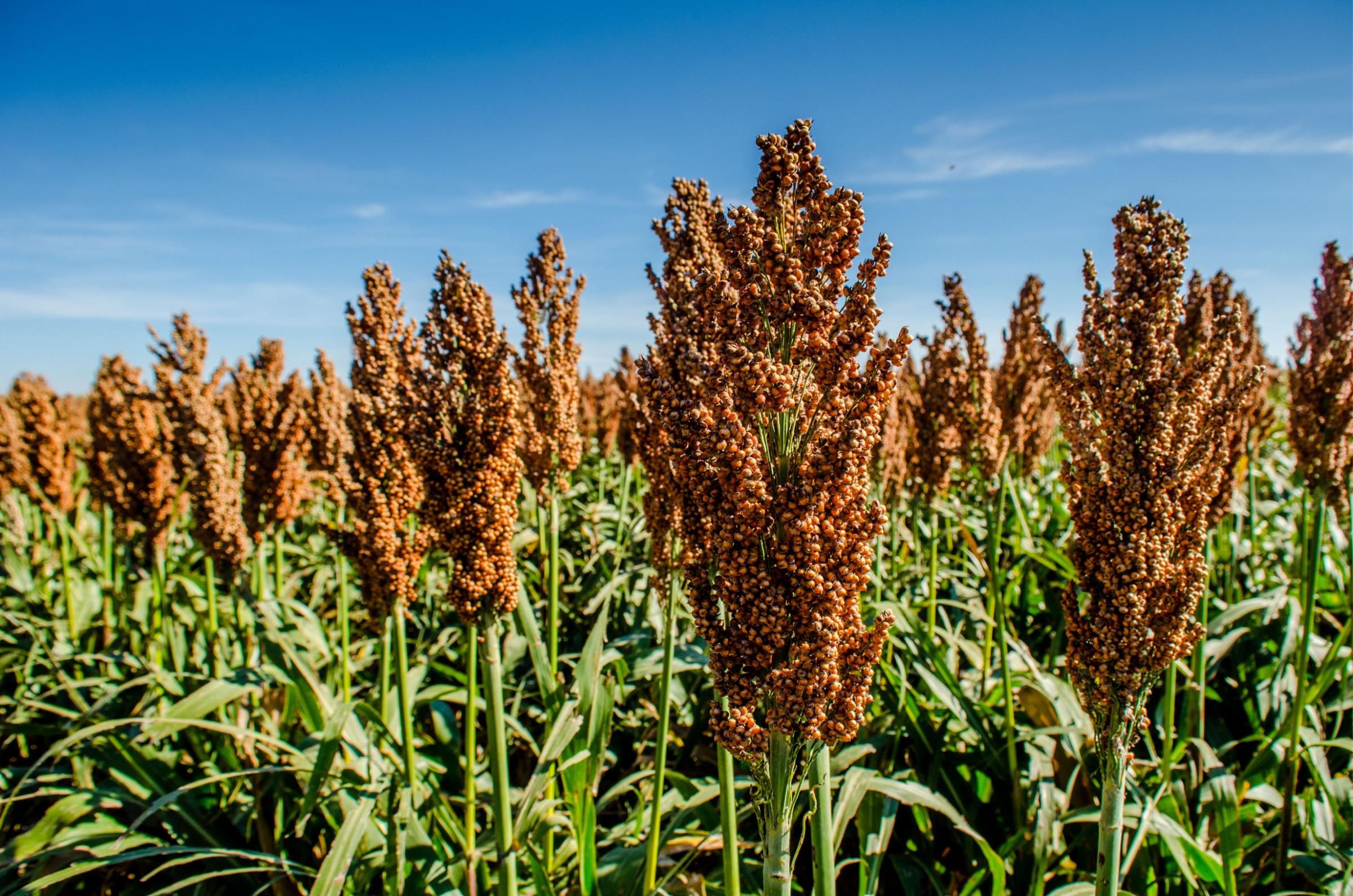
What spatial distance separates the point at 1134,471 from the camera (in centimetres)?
238

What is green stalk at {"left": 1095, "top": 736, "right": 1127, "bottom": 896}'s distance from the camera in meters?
2.39

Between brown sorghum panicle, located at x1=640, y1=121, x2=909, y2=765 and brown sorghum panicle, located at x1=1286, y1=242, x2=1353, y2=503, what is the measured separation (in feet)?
12.4

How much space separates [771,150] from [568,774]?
2.96m

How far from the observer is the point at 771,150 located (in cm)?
170

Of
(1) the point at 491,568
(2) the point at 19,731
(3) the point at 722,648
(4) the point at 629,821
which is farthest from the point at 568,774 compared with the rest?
(2) the point at 19,731

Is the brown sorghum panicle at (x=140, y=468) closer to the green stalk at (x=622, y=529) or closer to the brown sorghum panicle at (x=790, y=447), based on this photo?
the green stalk at (x=622, y=529)

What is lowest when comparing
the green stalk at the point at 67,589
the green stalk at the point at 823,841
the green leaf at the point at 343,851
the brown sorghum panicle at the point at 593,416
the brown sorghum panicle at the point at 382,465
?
the green leaf at the point at 343,851

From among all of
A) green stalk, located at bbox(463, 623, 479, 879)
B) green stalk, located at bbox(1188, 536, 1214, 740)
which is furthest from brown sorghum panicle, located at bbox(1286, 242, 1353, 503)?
A: green stalk, located at bbox(463, 623, 479, 879)

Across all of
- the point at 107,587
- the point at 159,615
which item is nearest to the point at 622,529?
the point at 159,615

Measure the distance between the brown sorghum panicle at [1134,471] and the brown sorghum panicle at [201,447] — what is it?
5.07 meters

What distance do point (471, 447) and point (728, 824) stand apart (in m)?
1.84

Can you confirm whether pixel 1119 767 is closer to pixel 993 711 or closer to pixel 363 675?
pixel 993 711

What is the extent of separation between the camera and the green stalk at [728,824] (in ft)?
8.03

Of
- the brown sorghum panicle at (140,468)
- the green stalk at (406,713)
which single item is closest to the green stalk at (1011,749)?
the green stalk at (406,713)
